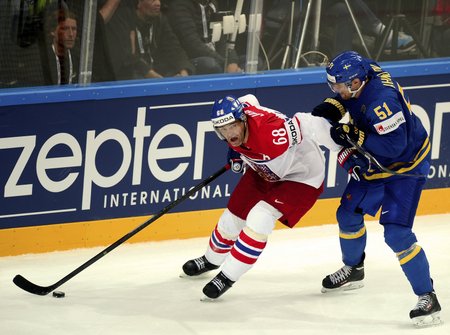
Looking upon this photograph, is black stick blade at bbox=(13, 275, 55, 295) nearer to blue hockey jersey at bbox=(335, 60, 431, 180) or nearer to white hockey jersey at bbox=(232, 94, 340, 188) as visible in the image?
white hockey jersey at bbox=(232, 94, 340, 188)

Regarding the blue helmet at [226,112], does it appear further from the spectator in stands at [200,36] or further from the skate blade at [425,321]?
the spectator in stands at [200,36]

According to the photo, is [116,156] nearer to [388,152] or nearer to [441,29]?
[388,152]

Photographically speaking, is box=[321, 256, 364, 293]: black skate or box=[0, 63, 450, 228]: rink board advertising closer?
box=[321, 256, 364, 293]: black skate

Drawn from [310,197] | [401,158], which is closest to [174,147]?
[310,197]

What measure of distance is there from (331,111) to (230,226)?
2.66ft

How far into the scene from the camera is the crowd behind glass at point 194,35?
638cm

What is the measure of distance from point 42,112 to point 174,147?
2.75ft

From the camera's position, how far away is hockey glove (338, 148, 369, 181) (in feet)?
17.9

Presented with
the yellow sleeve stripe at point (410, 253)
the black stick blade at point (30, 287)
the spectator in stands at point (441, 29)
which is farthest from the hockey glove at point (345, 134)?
the spectator in stands at point (441, 29)

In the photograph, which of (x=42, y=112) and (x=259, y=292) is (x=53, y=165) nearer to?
(x=42, y=112)

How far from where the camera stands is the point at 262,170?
18.5 ft

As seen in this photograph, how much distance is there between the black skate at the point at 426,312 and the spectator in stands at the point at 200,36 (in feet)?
7.07

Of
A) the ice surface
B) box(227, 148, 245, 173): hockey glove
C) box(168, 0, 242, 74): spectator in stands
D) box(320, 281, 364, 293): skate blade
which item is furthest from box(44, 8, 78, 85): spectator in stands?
box(320, 281, 364, 293): skate blade

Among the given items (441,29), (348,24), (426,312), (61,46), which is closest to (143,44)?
(61,46)
